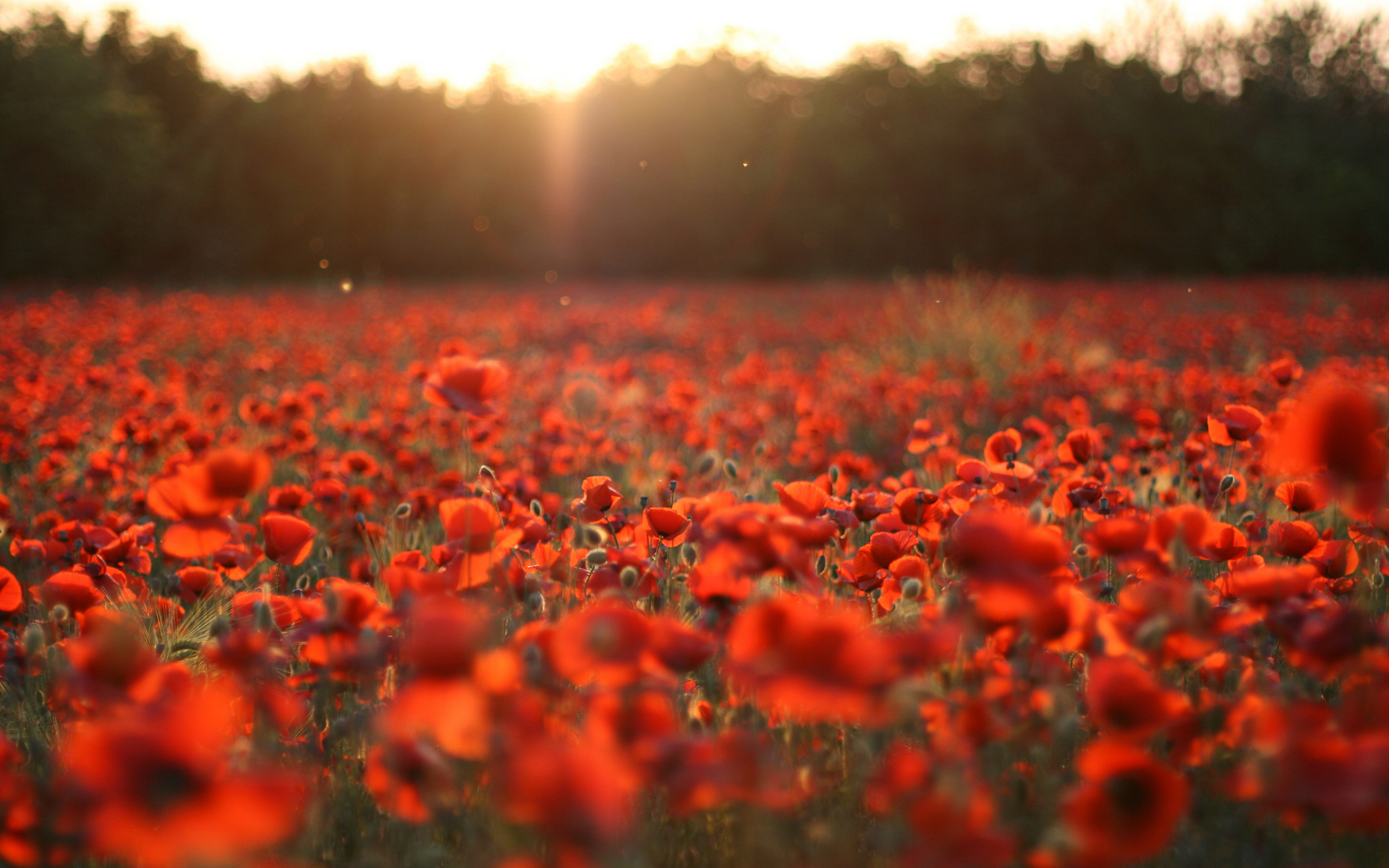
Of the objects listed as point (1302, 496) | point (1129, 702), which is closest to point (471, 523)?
point (1129, 702)

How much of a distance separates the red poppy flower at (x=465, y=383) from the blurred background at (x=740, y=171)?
19.4m

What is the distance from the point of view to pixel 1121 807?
81 centimetres

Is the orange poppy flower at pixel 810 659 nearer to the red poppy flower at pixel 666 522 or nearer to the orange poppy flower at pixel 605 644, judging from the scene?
the orange poppy flower at pixel 605 644

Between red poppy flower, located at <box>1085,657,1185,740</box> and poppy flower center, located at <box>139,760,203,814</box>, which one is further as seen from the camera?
red poppy flower, located at <box>1085,657,1185,740</box>

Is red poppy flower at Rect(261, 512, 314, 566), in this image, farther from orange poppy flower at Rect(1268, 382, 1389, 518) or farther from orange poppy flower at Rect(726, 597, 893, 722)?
orange poppy flower at Rect(1268, 382, 1389, 518)

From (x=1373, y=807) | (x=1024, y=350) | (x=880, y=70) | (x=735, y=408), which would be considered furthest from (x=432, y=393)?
(x=880, y=70)

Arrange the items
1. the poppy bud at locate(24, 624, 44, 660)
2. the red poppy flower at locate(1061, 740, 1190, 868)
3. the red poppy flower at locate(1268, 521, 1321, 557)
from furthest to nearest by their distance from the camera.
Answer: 1. the red poppy flower at locate(1268, 521, 1321, 557)
2. the poppy bud at locate(24, 624, 44, 660)
3. the red poppy flower at locate(1061, 740, 1190, 868)

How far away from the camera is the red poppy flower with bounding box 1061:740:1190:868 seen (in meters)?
0.76

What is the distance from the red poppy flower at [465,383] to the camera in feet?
4.66

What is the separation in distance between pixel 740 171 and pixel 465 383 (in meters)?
21.0

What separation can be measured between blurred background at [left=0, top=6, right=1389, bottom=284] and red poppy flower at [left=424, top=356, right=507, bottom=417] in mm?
19429

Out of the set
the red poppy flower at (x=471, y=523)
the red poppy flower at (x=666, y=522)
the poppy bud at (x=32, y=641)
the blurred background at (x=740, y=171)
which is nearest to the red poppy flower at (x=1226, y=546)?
the red poppy flower at (x=666, y=522)

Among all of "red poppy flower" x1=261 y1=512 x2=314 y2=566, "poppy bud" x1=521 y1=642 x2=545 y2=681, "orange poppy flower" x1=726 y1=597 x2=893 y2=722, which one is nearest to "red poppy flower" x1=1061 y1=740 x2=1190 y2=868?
"orange poppy flower" x1=726 y1=597 x2=893 y2=722

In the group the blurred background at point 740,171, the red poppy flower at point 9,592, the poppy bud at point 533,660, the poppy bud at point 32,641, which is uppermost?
the blurred background at point 740,171
